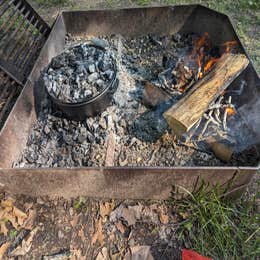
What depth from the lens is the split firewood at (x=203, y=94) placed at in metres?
2.26

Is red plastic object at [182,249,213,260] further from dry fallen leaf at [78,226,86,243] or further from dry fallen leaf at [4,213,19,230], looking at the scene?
dry fallen leaf at [4,213,19,230]

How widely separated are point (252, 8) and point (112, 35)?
234 cm

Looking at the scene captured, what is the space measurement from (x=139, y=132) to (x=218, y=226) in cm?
111

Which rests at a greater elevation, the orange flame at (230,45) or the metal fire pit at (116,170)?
the orange flame at (230,45)

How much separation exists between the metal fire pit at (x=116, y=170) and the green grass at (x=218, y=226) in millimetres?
164

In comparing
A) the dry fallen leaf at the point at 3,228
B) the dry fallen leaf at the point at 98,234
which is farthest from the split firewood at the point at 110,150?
the dry fallen leaf at the point at 3,228

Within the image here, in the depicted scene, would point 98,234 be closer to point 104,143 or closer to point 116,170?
point 116,170

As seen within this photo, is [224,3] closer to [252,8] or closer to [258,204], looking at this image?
[252,8]

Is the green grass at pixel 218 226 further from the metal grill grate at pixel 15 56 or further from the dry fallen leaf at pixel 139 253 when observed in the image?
the metal grill grate at pixel 15 56

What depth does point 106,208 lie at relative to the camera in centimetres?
236

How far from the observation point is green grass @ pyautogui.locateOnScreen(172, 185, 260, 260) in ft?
6.75

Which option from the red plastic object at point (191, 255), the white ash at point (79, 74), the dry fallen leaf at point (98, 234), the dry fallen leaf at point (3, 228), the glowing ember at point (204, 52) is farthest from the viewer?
the glowing ember at point (204, 52)

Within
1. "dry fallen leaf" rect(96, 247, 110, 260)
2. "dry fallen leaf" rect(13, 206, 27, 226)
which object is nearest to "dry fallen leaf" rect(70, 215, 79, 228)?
"dry fallen leaf" rect(96, 247, 110, 260)

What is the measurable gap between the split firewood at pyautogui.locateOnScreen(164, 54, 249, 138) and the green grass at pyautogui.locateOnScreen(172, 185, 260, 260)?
605mm
